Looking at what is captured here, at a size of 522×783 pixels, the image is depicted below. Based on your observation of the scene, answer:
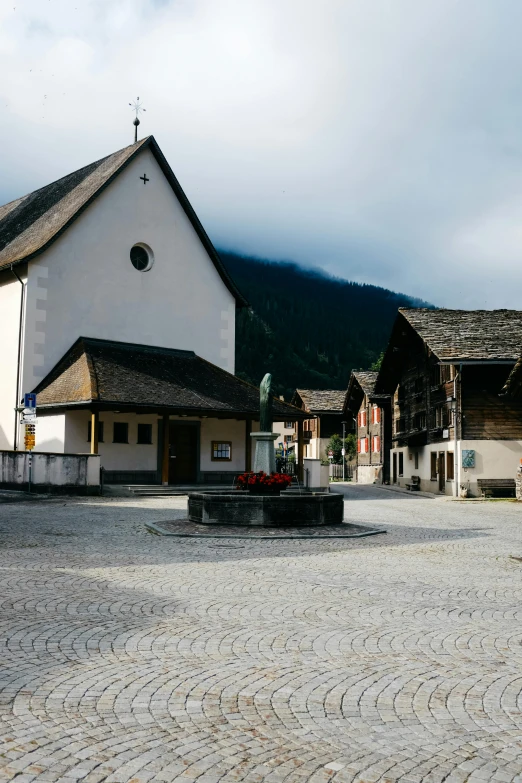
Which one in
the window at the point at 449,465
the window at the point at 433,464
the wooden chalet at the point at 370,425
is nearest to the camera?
the window at the point at 449,465

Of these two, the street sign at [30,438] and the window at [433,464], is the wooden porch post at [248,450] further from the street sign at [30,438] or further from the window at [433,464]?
the window at [433,464]

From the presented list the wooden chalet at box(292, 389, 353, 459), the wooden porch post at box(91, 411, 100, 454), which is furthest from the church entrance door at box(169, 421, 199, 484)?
the wooden chalet at box(292, 389, 353, 459)

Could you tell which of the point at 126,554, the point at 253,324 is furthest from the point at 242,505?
the point at 253,324

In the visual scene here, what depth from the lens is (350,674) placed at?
5.50 meters

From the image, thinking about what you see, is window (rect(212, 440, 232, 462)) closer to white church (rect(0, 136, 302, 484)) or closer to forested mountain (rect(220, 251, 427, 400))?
white church (rect(0, 136, 302, 484))

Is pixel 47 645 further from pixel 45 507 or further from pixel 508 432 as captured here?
pixel 508 432

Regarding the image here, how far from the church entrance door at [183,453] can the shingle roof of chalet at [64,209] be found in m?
8.42

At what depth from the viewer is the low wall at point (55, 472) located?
26.3 metres

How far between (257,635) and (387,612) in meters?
1.65

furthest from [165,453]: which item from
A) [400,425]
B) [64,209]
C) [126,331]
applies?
[400,425]

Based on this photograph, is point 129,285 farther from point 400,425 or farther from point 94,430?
point 400,425

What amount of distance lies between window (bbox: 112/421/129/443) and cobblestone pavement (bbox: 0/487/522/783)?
2000 cm

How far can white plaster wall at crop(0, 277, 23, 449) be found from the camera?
31969mm

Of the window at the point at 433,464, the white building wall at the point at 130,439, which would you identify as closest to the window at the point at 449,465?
the window at the point at 433,464
